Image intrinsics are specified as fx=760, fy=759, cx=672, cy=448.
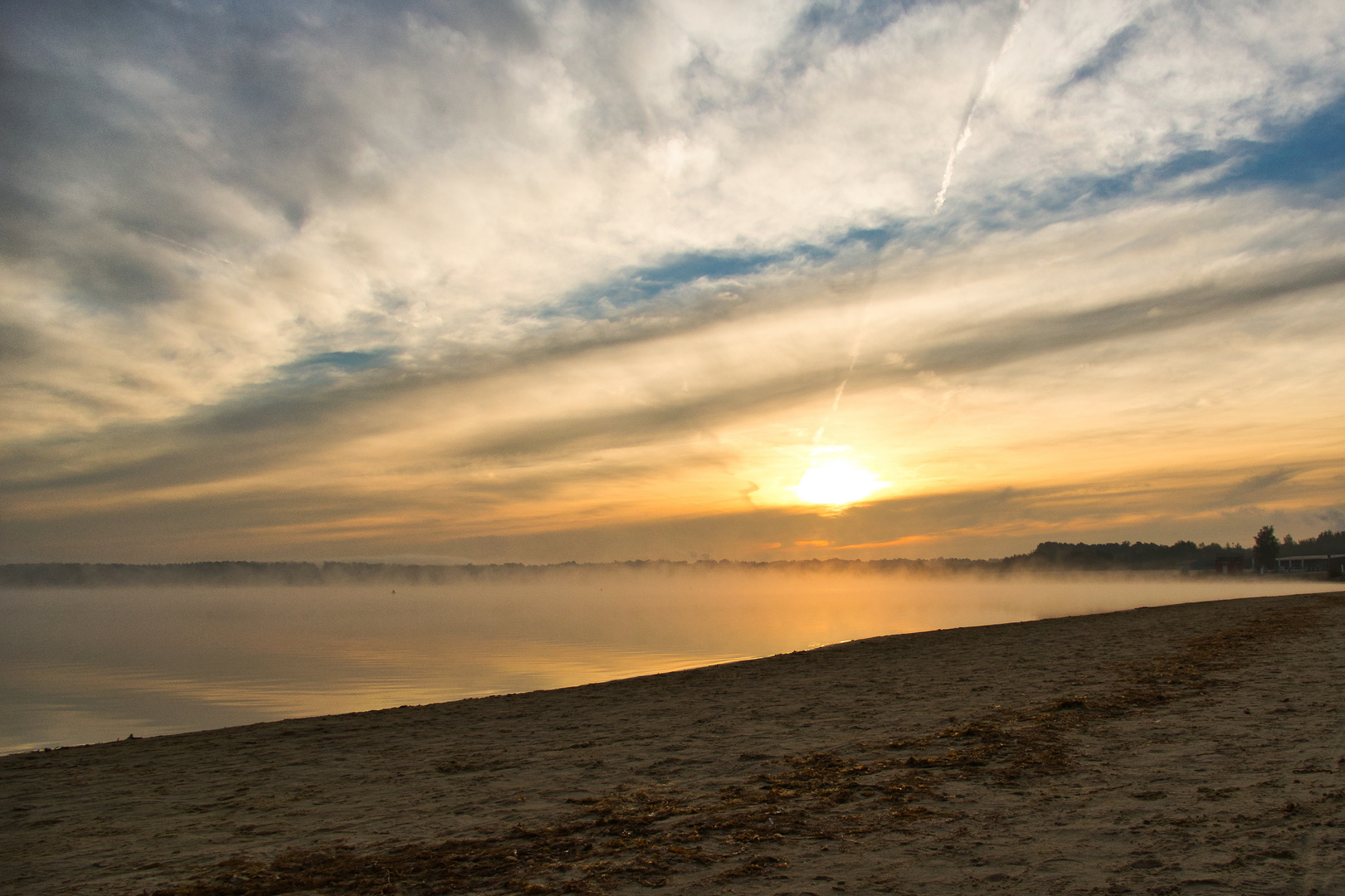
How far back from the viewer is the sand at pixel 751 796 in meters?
6.16

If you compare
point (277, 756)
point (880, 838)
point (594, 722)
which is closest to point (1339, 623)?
point (594, 722)

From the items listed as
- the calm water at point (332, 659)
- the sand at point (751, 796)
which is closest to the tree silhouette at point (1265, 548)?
the calm water at point (332, 659)

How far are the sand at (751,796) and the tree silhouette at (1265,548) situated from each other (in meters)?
185

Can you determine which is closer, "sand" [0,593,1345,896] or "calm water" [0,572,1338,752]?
"sand" [0,593,1345,896]

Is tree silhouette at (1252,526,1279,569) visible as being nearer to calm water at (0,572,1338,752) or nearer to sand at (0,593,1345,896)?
calm water at (0,572,1338,752)

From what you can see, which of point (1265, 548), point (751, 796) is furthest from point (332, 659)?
point (1265, 548)

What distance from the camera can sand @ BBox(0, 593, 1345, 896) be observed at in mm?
6164

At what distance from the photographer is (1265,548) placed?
164000 mm

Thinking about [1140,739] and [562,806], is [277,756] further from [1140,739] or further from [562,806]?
[1140,739]

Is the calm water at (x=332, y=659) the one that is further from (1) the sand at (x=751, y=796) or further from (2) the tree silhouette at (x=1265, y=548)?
(2) the tree silhouette at (x=1265, y=548)

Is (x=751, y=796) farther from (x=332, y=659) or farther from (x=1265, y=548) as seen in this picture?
(x=1265, y=548)

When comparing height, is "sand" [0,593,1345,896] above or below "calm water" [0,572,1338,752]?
above

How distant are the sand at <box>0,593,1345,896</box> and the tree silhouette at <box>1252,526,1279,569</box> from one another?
185 metres

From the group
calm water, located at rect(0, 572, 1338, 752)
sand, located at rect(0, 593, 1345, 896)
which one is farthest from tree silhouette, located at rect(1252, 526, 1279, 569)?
sand, located at rect(0, 593, 1345, 896)
